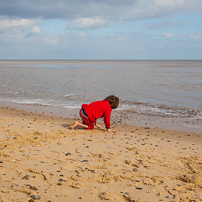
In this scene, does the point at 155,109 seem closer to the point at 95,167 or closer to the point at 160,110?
the point at 160,110

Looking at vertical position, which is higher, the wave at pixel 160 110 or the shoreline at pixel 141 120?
the wave at pixel 160 110

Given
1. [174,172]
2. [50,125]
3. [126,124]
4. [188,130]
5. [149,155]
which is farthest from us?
[126,124]

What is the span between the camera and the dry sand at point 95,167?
397cm

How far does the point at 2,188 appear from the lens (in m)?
3.94

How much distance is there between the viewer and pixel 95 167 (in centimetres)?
508

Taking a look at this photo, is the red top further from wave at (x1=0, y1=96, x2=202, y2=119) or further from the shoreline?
wave at (x1=0, y1=96, x2=202, y2=119)

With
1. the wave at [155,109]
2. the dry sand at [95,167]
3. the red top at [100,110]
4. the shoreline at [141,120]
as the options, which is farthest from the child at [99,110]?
the wave at [155,109]

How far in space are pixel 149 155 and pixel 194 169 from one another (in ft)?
3.82

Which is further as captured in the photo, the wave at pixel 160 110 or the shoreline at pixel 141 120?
the wave at pixel 160 110

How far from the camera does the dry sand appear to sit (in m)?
3.97

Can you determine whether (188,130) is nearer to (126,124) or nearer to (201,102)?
(126,124)

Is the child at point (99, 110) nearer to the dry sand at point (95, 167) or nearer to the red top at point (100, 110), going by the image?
the red top at point (100, 110)

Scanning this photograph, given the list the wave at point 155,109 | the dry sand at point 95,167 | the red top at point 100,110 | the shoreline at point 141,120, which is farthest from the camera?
the wave at point 155,109

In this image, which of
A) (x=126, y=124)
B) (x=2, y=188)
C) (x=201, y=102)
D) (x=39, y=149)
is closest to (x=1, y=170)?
(x=2, y=188)
